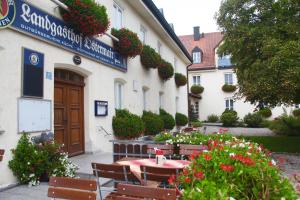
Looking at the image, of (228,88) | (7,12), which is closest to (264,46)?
(7,12)

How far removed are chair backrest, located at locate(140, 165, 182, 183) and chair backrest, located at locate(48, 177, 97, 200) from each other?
1.04 meters

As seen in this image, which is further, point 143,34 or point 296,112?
point 296,112

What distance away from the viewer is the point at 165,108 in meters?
18.0

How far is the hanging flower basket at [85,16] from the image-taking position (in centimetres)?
768

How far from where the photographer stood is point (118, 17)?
11.6 metres

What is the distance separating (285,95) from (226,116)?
65.5ft

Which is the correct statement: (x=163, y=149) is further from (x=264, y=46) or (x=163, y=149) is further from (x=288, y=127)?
(x=288, y=127)

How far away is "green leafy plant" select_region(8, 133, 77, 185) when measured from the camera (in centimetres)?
580

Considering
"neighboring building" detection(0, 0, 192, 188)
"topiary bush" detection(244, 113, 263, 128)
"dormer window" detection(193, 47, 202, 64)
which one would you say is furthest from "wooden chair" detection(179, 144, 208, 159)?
"dormer window" detection(193, 47, 202, 64)

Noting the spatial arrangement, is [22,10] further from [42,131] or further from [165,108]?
[165,108]

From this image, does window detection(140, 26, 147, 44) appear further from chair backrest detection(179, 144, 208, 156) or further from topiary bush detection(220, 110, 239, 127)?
topiary bush detection(220, 110, 239, 127)

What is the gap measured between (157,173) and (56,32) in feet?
15.8

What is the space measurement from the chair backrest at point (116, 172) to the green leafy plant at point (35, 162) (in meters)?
1.90

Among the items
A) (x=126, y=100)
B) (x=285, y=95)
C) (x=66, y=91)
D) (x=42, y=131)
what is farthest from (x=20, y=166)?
(x=285, y=95)
